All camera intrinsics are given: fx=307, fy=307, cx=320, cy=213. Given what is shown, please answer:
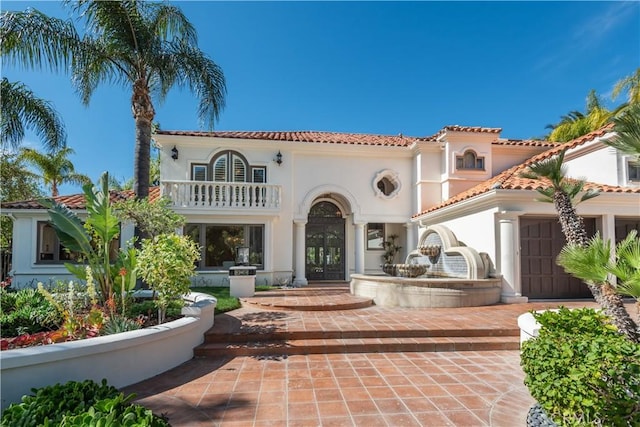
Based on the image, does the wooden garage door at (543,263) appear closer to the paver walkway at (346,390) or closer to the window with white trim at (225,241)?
the paver walkway at (346,390)

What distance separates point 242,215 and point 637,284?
13956mm

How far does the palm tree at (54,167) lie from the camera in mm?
20641

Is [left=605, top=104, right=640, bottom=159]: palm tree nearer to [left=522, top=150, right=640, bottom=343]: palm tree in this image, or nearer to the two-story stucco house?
[left=522, top=150, right=640, bottom=343]: palm tree

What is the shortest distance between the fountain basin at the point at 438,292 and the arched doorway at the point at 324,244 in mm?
7592

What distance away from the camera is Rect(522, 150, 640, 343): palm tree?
382 cm

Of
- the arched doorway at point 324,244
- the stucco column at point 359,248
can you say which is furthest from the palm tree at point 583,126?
the arched doorway at point 324,244

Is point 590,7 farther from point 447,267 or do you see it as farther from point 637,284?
point 637,284

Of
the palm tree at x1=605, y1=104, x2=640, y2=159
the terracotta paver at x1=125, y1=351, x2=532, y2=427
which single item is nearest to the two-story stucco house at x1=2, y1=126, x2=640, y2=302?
the terracotta paver at x1=125, y1=351, x2=532, y2=427

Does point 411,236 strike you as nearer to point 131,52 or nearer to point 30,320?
point 131,52

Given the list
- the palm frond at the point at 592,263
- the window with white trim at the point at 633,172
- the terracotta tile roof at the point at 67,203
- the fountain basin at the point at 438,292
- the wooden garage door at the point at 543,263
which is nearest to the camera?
the palm frond at the point at 592,263

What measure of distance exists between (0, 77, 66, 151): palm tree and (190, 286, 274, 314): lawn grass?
799 centimetres

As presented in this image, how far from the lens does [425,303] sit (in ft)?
32.9

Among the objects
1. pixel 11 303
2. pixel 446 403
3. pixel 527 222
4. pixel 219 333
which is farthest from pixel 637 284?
pixel 11 303

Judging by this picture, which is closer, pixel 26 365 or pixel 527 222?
pixel 26 365
